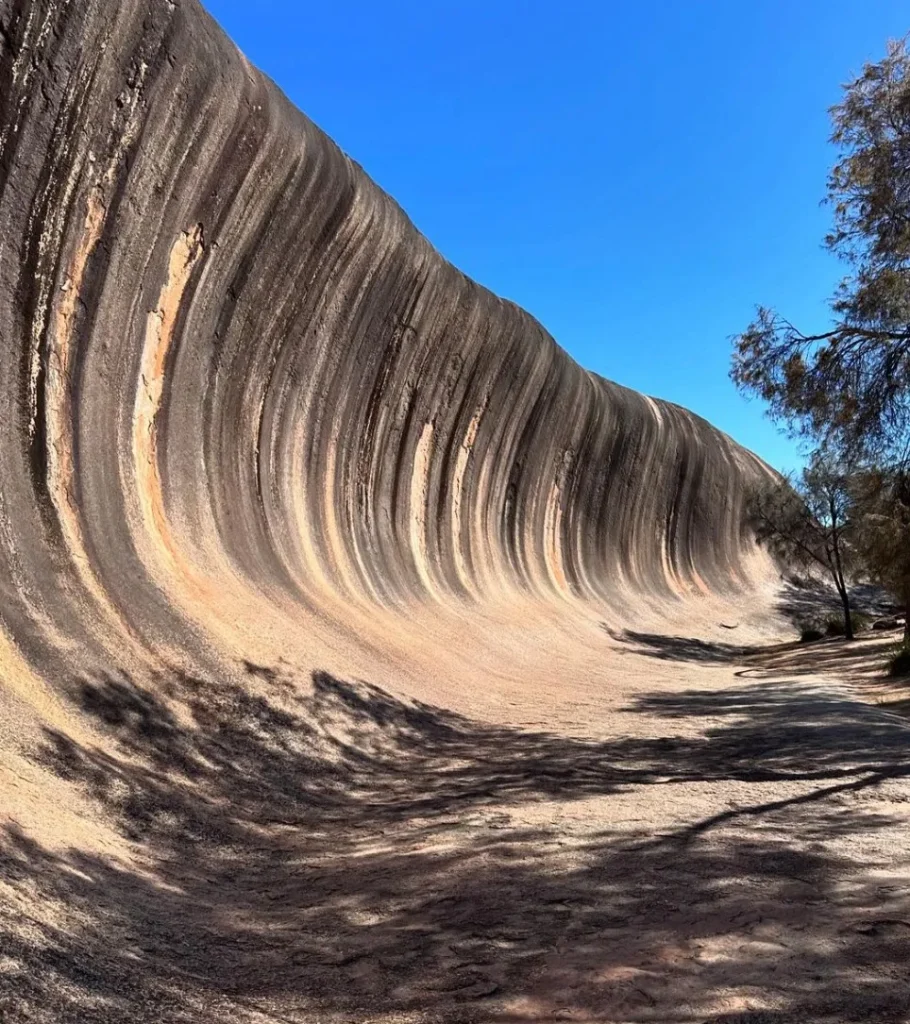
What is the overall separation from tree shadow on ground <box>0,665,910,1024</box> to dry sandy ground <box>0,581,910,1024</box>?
0.05ft

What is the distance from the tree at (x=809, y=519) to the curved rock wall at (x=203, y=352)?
11418 mm

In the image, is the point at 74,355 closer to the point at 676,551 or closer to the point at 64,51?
the point at 64,51

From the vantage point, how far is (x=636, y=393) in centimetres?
3012

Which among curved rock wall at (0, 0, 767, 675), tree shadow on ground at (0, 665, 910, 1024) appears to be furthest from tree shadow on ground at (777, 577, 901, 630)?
tree shadow on ground at (0, 665, 910, 1024)

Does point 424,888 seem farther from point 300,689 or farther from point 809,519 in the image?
point 809,519

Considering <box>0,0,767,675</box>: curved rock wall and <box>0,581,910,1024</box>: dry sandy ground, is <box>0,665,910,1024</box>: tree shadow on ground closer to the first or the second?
<box>0,581,910,1024</box>: dry sandy ground

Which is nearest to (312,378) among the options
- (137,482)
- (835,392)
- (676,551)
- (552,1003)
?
(137,482)

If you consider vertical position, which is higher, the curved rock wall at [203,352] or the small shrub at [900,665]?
the curved rock wall at [203,352]

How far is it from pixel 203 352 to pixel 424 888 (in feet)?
27.3

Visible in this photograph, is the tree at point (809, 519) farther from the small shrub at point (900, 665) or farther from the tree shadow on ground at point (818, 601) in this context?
the small shrub at point (900, 665)

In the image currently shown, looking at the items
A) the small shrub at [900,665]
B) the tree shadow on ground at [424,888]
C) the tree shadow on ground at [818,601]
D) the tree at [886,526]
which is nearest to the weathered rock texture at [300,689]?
the tree shadow on ground at [424,888]

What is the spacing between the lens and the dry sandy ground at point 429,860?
290cm

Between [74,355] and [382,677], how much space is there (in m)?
5.07

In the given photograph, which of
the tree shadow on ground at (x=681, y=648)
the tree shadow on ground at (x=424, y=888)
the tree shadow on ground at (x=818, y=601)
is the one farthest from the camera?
the tree shadow on ground at (x=818, y=601)
